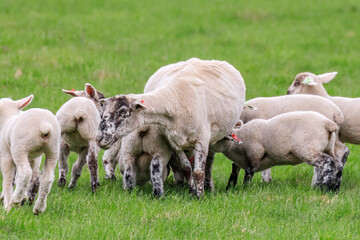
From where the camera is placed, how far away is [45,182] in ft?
22.4

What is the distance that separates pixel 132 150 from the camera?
328 inches

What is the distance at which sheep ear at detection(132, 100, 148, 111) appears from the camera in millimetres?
7277

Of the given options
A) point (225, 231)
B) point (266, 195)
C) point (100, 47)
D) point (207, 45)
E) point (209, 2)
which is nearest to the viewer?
point (225, 231)

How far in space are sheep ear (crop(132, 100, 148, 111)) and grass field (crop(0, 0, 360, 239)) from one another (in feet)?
3.44

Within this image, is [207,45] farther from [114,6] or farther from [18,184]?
[18,184]

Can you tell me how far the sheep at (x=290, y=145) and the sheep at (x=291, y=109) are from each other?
27cm

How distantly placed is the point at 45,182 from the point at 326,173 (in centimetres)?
366

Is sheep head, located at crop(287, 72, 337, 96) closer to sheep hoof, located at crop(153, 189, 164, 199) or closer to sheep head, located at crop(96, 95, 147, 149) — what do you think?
sheep hoof, located at crop(153, 189, 164, 199)

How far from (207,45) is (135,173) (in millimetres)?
10287

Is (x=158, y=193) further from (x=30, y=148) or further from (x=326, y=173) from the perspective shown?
(x=326, y=173)

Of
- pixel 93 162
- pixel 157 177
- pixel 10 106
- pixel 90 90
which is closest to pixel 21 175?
pixel 10 106

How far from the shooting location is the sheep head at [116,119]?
23.9 ft

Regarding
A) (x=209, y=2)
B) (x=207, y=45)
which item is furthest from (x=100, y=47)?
(x=209, y=2)

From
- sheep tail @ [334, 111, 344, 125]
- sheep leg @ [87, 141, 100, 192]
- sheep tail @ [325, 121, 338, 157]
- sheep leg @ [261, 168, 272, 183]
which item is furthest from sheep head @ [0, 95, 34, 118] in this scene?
sheep tail @ [334, 111, 344, 125]
